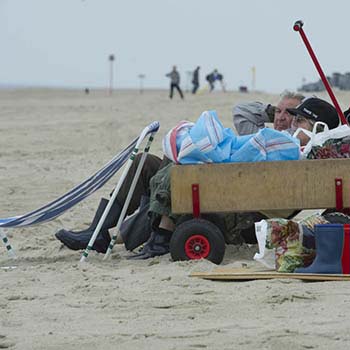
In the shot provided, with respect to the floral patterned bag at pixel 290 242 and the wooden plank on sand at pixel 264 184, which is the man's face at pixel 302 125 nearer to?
the wooden plank on sand at pixel 264 184

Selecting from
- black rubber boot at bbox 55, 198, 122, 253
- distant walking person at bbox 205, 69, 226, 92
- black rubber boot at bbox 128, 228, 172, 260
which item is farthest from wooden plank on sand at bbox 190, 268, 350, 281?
distant walking person at bbox 205, 69, 226, 92

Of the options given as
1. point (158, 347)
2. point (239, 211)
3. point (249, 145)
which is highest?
point (249, 145)

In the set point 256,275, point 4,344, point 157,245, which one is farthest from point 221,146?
point 4,344

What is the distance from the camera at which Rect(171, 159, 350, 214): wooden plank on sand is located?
6094 mm

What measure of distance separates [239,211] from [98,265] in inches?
36.5

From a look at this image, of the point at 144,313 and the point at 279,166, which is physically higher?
the point at 279,166

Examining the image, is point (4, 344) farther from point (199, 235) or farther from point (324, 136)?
point (324, 136)

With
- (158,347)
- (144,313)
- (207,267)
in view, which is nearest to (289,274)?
(207,267)

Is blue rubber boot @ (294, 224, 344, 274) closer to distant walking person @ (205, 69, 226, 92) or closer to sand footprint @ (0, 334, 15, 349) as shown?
sand footprint @ (0, 334, 15, 349)

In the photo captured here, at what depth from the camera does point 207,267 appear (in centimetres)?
599

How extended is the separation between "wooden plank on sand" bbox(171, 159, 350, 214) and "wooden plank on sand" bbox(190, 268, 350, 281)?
0.52m

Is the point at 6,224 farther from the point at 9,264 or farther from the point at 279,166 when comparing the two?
the point at 279,166

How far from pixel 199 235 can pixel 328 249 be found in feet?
2.97

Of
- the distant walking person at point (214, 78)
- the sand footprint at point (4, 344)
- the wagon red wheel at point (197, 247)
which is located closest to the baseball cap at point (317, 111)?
the wagon red wheel at point (197, 247)
